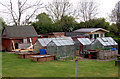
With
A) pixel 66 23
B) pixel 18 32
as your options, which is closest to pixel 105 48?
pixel 18 32

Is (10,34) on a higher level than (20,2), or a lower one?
lower

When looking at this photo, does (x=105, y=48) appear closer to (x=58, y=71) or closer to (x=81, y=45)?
(x=81, y=45)

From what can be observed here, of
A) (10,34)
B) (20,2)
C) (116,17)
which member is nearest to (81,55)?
(116,17)

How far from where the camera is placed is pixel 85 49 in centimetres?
2125

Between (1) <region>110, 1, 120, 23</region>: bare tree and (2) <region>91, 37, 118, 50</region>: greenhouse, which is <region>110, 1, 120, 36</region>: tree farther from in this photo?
(2) <region>91, 37, 118, 50</region>: greenhouse

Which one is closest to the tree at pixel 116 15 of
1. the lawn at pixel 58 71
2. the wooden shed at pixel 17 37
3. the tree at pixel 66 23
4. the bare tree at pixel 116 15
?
the bare tree at pixel 116 15

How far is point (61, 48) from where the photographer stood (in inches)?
733

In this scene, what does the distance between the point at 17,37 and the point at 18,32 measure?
1.74 metres

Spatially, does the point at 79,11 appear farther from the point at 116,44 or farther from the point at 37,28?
the point at 116,44

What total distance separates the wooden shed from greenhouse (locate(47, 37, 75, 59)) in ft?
33.1

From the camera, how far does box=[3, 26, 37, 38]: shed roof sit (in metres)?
29.6

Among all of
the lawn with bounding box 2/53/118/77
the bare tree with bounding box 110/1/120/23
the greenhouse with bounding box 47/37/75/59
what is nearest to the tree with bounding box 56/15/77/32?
the bare tree with bounding box 110/1/120/23

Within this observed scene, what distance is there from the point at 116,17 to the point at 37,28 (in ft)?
55.9

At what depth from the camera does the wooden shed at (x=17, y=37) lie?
28125 millimetres
